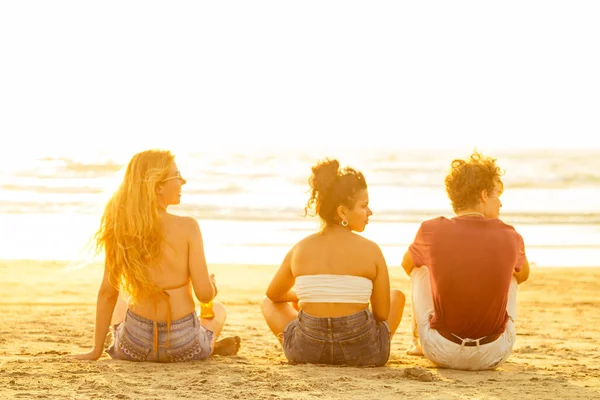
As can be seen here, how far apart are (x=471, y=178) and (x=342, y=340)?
1.19m

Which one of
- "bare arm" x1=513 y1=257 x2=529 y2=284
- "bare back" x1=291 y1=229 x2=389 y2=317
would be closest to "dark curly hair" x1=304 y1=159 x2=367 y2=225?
"bare back" x1=291 y1=229 x2=389 y2=317

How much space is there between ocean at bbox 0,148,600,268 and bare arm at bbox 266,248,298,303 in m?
1.08

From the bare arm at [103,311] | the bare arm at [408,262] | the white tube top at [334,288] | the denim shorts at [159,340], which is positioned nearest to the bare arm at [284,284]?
the white tube top at [334,288]

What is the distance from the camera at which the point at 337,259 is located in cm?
555

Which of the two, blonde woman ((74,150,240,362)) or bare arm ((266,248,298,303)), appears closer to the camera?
blonde woman ((74,150,240,362))

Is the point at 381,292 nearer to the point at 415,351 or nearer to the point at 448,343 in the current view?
the point at 448,343

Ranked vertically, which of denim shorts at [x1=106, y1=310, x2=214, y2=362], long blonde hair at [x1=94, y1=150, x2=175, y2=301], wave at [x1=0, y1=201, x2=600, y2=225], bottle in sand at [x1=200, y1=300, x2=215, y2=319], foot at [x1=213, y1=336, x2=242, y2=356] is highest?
long blonde hair at [x1=94, y1=150, x2=175, y2=301]

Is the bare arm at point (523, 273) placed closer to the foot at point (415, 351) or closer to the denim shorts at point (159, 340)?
the foot at point (415, 351)

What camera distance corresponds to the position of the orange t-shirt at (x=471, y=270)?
5574 mm

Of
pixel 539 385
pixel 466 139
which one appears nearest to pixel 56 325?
pixel 539 385

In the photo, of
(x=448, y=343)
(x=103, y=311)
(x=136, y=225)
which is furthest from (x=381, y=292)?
(x=103, y=311)

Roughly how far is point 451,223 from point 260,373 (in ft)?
4.59

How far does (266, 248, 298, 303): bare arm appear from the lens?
5691 millimetres

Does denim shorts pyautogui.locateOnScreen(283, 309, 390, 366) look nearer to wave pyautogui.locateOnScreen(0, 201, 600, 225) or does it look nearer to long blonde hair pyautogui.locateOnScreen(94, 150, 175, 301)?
long blonde hair pyautogui.locateOnScreen(94, 150, 175, 301)
